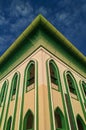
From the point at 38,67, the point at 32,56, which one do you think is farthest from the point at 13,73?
the point at 38,67

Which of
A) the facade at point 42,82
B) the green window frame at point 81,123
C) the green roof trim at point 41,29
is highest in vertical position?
the green roof trim at point 41,29

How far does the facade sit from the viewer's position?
723 cm

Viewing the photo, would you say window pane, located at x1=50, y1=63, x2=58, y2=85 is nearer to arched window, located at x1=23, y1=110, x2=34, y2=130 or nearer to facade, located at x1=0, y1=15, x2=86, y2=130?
facade, located at x1=0, y1=15, x2=86, y2=130

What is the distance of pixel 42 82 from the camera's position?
24.9 ft

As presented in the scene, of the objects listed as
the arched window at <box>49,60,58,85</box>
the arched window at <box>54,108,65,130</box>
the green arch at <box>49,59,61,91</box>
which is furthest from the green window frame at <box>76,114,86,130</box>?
the arched window at <box>49,60,58,85</box>

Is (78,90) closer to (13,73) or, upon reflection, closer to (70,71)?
(70,71)

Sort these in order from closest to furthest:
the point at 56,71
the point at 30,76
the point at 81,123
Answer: the point at 81,123
the point at 56,71
the point at 30,76

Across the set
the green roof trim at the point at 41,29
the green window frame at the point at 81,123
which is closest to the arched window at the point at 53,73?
the green roof trim at the point at 41,29

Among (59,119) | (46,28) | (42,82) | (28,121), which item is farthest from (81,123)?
(46,28)

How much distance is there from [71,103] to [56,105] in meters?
1.40

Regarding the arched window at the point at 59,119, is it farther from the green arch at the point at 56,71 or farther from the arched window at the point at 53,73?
the arched window at the point at 53,73

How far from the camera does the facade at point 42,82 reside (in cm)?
723

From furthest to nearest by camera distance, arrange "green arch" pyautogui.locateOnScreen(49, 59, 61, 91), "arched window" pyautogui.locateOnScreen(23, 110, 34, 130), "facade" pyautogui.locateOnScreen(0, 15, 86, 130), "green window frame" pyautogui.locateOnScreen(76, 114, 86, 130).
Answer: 1. "green arch" pyautogui.locateOnScreen(49, 59, 61, 91)
2. "green window frame" pyautogui.locateOnScreen(76, 114, 86, 130)
3. "arched window" pyautogui.locateOnScreen(23, 110, 34, 130)
4. "facade" pyautogui.locateOnScreen(0, 15, 86, 130)

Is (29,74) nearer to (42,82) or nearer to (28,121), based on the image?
(42,82)
